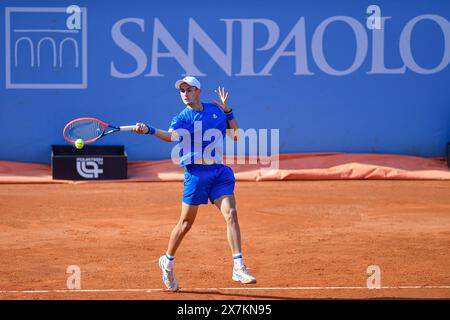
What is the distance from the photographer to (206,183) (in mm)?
6703

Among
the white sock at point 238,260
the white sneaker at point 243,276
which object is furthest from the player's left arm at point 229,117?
the white sneaker at point 243,276

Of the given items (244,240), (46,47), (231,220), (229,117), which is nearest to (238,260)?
(231,220)

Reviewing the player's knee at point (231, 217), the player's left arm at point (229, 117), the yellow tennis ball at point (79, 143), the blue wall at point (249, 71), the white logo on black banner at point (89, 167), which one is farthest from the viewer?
the blue wall at point (249, 71)

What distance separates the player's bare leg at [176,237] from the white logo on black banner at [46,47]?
9281 mm

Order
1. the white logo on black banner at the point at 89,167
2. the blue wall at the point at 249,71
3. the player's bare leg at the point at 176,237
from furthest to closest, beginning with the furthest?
the blue wall at the point at 249,71, the white logo on black banner at the point at 89,167, the player's bare leg at the point at 176,237

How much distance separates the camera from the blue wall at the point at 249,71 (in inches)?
610

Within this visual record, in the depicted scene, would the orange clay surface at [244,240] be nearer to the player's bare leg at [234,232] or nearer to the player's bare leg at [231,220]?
the player's bare leg at [234,232]

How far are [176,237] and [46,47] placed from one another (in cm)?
951

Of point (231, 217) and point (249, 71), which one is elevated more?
point (249, 71)

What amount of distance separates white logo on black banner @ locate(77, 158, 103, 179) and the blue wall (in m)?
1.21

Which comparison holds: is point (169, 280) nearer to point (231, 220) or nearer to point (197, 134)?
point (231, 220)

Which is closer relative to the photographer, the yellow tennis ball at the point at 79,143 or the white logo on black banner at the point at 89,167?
the yellow tennis ball at the point at 79,143

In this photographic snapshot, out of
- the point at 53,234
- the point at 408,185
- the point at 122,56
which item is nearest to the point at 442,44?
the point at 408,185

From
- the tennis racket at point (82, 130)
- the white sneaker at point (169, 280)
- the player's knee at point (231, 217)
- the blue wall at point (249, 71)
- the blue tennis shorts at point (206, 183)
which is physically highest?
the blue wall at point (249, 71)
